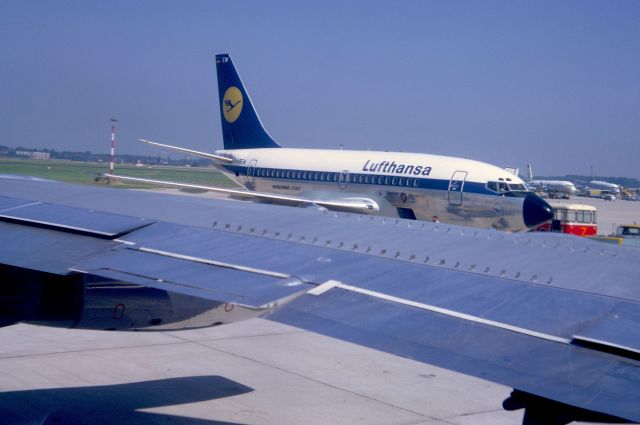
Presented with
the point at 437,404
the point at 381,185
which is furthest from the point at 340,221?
the point at 381,185

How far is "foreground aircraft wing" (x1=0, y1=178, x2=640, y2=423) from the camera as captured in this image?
353cm

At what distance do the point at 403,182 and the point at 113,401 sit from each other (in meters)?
17.8

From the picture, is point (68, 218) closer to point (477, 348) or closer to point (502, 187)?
point (477, 348)

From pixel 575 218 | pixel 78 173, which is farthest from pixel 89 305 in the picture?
pixel 78 173

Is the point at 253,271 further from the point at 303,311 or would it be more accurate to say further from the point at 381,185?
the point at 381,185

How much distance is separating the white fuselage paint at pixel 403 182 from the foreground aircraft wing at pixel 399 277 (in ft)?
57.1

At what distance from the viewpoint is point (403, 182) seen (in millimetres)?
25516

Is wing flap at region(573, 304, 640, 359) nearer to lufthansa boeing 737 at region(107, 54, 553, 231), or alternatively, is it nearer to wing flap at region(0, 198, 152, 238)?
wing flap at region(0, 198, 152, 238)

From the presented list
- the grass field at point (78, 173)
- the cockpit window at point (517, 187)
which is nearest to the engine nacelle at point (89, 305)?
the grass field at point (78, 173)

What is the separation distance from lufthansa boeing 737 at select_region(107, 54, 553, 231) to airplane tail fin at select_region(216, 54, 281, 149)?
88cm

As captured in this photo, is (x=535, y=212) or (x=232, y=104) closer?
(x=535, y=212)

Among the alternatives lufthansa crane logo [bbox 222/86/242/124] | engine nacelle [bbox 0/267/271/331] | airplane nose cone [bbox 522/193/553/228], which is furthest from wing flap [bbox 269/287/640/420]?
lufthansa crane logo [bbox 222/86/242/124]

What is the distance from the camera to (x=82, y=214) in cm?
724

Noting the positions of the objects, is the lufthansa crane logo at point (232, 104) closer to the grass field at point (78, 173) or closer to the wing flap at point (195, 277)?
the grass field at point (78, 173)
